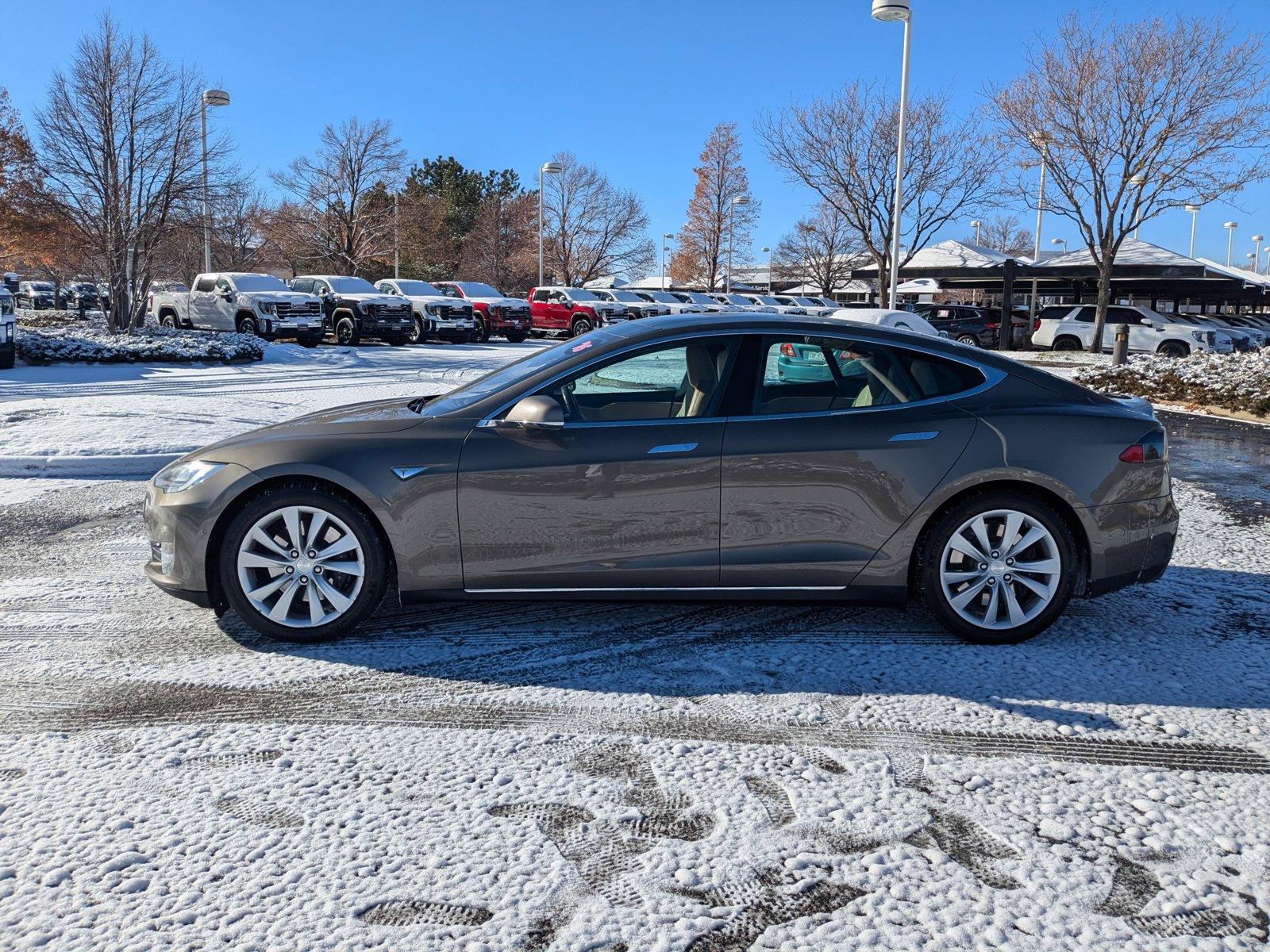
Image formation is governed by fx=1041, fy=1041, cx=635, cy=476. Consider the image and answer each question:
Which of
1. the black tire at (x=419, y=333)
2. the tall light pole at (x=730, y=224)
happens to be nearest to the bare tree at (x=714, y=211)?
the tall light pole at (x=730, y=224)

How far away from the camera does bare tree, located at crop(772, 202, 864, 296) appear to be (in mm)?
54250

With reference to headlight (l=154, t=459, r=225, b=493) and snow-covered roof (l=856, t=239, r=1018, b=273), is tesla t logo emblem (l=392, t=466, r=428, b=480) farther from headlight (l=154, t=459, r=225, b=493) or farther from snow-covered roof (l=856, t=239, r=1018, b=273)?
snow-covered roof (l=856, t=239, r=1018, b=273)

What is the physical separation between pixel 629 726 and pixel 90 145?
77.9 ft

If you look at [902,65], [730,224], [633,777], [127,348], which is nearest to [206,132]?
[127,348]

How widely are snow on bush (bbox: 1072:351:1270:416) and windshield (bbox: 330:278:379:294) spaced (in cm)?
1846

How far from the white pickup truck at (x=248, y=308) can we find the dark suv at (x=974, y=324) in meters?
20.2

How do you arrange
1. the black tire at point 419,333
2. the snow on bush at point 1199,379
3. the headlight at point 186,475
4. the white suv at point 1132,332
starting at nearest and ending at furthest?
the headlight at point 186,475
the snow on bush at point 1199,379
the white suv at point 1132,332
the black tire at point 419,333

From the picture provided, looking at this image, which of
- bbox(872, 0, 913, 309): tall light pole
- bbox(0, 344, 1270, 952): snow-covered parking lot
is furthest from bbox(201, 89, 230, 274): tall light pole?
bbox(0, 344, 1270, 952): snow-covered parking lot

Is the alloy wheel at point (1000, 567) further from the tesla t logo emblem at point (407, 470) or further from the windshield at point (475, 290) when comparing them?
the windshield at point (475, 290)

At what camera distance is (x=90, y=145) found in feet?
74.4

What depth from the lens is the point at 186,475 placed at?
459cm

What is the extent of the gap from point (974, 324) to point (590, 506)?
33788 mm

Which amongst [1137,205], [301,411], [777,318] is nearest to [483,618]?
[777,318]

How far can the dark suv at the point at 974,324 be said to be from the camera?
35.1m
